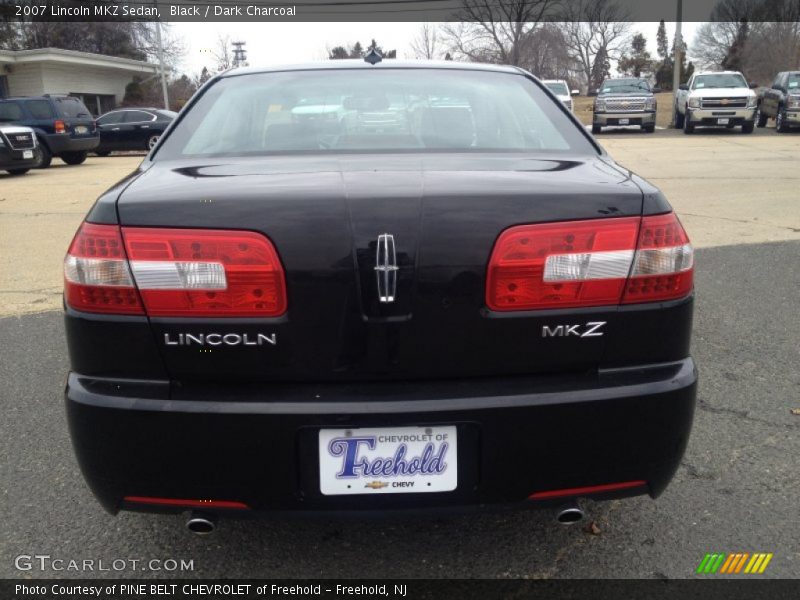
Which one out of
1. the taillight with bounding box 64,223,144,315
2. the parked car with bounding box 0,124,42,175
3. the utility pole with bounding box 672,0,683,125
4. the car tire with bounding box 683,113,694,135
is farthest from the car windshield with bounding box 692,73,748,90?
the taillight with bounding box 64,223,144,315

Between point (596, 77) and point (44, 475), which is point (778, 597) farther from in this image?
point (596, 77)

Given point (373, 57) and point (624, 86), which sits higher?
point (624, 86)

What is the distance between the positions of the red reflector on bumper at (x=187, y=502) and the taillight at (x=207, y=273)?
20.1 inches

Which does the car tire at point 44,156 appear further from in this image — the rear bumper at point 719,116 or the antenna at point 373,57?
the rear bumper at point 719,116

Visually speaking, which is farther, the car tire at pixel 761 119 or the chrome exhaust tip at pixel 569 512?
the car tire at pixel 761 119

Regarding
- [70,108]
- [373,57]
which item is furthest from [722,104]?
[373,57]

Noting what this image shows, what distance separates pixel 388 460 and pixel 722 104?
930 inches

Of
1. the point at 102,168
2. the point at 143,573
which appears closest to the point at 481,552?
the point at 143,573

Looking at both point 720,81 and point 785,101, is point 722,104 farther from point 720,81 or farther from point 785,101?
point 785,101

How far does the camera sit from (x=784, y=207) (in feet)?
29.3

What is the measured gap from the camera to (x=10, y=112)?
17.8m

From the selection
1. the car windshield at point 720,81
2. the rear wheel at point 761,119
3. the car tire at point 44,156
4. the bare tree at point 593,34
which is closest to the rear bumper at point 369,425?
the car tire at point 44,156

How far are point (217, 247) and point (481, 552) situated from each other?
1.31 m

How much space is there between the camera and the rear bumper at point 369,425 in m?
1.82
